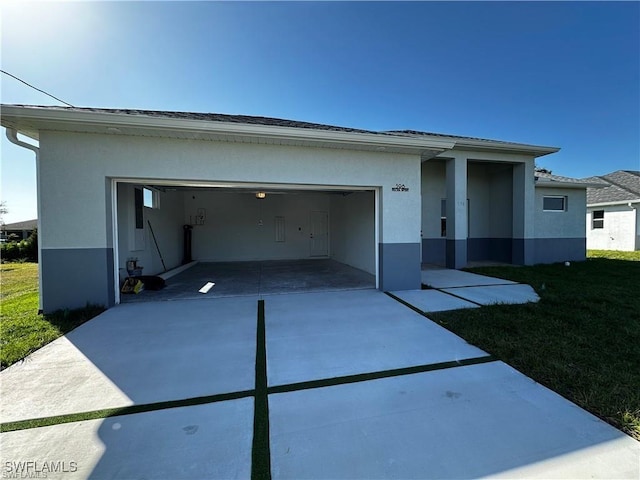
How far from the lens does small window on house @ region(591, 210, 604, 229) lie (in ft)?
51.6

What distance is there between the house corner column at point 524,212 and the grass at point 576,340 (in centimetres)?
357

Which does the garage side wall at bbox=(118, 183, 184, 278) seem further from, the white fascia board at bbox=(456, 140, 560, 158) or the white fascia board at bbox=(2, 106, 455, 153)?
the white fascia board at bbox=(456, 140, 560, 158)

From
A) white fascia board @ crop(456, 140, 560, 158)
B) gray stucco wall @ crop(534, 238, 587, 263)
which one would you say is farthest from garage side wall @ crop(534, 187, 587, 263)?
white fascia board @ crop(456, 140, 560, 158)

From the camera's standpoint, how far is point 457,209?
9.13 metres

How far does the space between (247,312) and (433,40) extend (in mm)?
9511

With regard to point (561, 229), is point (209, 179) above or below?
above

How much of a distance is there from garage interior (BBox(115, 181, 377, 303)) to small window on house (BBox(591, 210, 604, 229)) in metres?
16.6

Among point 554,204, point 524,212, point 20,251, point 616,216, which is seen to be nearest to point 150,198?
point 20,251

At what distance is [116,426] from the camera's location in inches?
75.6

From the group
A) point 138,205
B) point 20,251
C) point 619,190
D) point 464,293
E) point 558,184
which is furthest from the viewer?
point 619,190

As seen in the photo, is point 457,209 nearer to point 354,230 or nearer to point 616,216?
point 354,230

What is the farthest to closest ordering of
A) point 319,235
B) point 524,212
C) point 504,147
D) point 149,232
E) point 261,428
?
point 319,235
point 524,212
point 504,147
point 149,232
point 261,428

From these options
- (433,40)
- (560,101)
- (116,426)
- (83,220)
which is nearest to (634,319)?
(116,426)

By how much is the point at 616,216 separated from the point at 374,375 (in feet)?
67.5
